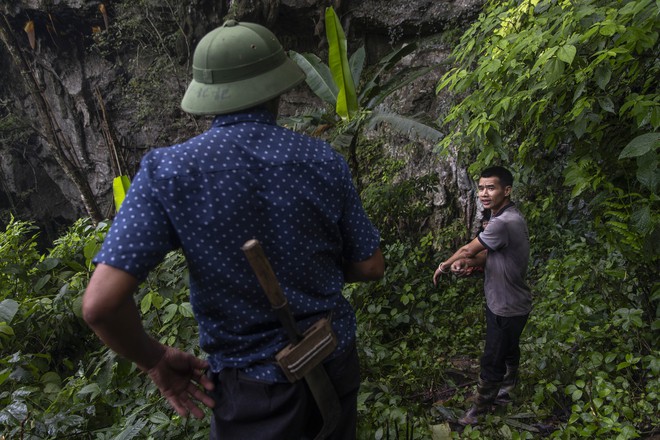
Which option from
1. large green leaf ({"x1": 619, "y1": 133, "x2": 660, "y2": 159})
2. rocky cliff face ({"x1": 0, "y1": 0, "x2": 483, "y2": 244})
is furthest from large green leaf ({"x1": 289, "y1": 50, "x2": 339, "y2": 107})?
large green leaf ({"x1": 619, "y1": 133, "x2": 660, "y2": 159})

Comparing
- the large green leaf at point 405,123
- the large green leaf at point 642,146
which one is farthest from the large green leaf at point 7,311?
the large green leaf at point 405,123

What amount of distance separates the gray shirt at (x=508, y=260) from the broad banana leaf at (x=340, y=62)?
2.72 metres

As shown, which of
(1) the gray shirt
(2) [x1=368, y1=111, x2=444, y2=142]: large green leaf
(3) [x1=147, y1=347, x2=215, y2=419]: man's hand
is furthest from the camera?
(2) [x1=368, y1=111, x2=444, y2=142]: large green leaf

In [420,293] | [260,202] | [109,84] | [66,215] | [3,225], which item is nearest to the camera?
[260,202]

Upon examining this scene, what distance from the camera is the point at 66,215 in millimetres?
15250

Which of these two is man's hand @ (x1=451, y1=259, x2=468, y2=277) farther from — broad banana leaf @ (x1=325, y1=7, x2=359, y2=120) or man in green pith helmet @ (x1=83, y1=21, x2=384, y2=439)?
broad banana leaf @ (x1=325, y1=7, x2=359, y2=120)

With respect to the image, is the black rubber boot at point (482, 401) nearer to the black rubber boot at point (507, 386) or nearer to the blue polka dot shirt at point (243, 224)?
the black rubber boot at point (507, 386)

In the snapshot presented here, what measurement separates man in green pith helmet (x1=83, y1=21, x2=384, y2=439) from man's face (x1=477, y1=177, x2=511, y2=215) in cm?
162

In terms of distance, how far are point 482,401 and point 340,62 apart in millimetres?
3595

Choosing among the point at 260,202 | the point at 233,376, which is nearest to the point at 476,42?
the point at 260,202

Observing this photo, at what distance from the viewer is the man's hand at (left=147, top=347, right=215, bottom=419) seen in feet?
4.52

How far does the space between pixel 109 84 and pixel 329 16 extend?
9652 mm

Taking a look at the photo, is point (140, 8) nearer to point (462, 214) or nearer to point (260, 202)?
point (462, 214)

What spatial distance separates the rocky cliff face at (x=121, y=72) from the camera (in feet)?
25.8
